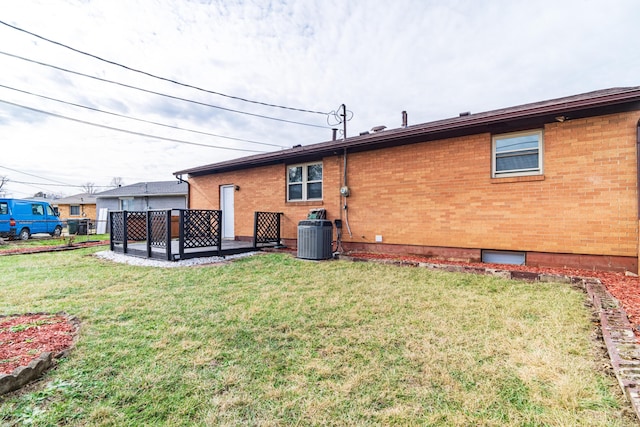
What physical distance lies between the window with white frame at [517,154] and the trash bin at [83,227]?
2291 cm

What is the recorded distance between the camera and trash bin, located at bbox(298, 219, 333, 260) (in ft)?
24.5

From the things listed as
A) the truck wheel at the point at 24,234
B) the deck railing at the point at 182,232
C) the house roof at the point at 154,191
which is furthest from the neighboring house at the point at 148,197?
the deck railing at the point at 182,232

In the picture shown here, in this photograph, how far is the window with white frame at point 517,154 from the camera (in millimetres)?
6027

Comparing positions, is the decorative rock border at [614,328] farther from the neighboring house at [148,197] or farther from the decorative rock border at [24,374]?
the neighboring house at [148,197]

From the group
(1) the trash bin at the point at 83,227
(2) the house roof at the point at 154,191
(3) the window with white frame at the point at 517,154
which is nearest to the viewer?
(3) the window with white frame at the point at 517,154

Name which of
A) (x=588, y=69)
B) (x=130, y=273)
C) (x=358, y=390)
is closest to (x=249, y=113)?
(x=130, y=273)

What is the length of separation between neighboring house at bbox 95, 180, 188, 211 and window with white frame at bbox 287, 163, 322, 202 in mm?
16347

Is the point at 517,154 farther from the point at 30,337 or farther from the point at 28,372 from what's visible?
the point at 30,337

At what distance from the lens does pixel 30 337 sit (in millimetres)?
2877

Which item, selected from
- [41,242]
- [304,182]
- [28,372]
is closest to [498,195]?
[304,182]

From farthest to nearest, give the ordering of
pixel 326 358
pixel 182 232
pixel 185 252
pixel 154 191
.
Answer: pixel 154 191
pixel 185 252
pixel 182 232
pixel 326 358

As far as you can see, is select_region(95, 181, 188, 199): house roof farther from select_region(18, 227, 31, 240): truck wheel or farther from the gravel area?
the gravel area

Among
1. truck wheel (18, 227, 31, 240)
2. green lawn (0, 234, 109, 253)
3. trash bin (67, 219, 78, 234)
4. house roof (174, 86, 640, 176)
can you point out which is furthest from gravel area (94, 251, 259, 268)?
trash bin (67, 219, 78, 234)

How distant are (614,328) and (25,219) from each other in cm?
2293
